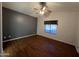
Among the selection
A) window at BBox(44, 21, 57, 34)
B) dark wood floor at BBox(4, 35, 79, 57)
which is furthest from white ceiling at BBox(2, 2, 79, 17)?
dark wood floor at BBox(4, 35, 79, 57)

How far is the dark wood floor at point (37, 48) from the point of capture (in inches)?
51.4

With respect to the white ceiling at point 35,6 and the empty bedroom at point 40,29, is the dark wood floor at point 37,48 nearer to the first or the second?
the empty bedroom at point 40,29

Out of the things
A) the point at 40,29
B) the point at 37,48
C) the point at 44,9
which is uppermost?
the point at 44,9

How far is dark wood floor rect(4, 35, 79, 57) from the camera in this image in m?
1.31

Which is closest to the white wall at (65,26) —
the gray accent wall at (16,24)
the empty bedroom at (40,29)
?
the empty bedroom at (40,29)

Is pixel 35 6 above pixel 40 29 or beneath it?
above

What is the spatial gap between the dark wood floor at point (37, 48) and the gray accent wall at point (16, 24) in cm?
13

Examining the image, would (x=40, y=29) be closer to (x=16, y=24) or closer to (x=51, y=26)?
(x=51, y=26)

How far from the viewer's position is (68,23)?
4.29 feet

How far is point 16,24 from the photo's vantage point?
134 centimetres

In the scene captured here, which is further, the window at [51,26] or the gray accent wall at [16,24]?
the window at [51,26]

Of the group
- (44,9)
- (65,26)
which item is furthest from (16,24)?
(65,26)

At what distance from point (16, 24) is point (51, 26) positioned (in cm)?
64

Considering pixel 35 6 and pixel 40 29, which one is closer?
pixel 35 6
